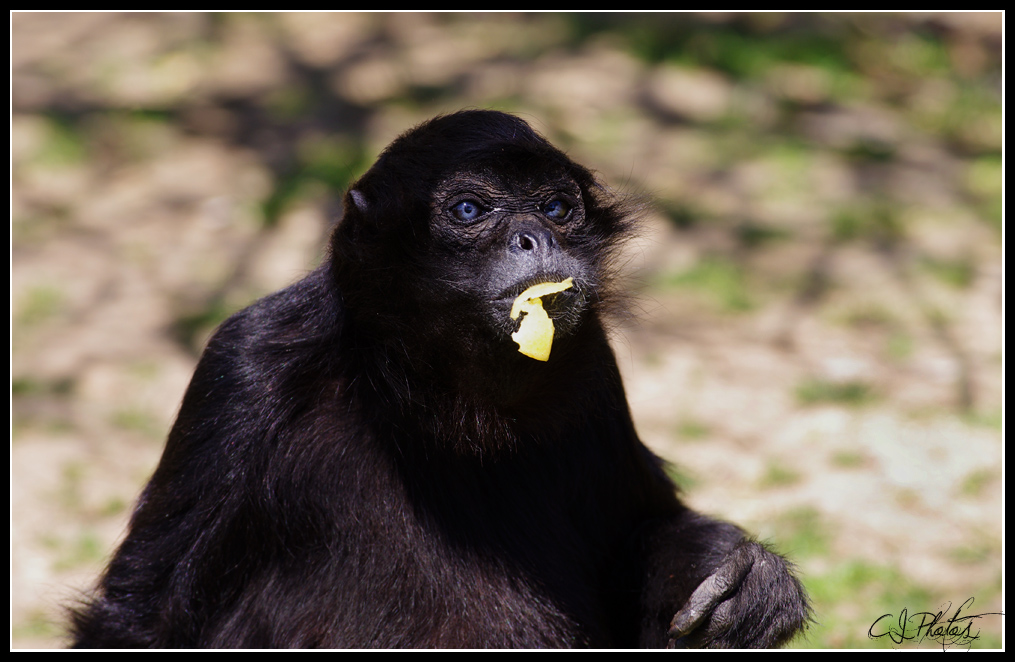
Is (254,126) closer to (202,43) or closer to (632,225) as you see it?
(202,43)

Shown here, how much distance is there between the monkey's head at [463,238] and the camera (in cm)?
369

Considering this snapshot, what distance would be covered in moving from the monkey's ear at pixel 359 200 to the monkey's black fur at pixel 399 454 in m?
0.01

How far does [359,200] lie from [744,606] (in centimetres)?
219

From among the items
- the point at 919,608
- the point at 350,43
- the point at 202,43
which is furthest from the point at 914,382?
the point at 202,43

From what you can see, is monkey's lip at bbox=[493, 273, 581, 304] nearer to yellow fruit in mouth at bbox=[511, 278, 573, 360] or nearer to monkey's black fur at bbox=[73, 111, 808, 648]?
yellow fruit in mouth at bbox=[511, 278, 573, 360]

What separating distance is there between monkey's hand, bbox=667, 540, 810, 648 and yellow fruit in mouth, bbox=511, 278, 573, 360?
1173mm

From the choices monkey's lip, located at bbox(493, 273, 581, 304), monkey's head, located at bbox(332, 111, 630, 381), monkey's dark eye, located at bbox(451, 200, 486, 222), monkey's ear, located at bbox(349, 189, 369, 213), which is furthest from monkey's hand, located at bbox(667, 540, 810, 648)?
monkey's ear, located at bbox(349, 189, 369, 213)

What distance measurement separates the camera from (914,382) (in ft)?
26.2

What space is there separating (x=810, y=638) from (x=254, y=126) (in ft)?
28.0

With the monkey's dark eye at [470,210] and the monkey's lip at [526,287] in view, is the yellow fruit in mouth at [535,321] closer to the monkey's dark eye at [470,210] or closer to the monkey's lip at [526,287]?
the monkey's lip at [526,287]

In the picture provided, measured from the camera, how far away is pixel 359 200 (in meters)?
4.04

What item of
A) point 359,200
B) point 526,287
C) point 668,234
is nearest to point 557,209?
point 526,287

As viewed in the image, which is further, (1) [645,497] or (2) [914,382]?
(2) [914,382]

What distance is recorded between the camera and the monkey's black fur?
3.90 m
